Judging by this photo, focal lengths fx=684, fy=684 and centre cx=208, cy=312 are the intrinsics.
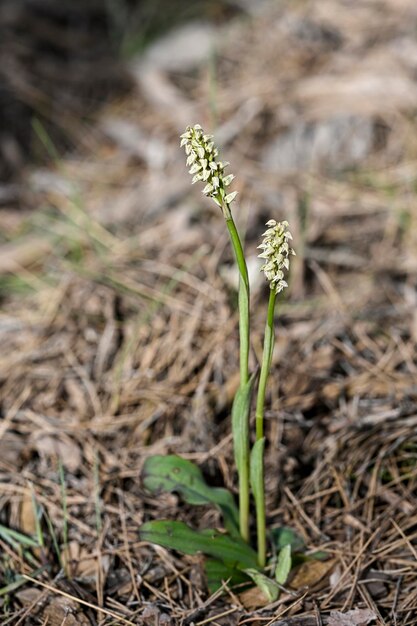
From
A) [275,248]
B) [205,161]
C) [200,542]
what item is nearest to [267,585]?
[200,542]

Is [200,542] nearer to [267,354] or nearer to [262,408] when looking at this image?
[262,408]

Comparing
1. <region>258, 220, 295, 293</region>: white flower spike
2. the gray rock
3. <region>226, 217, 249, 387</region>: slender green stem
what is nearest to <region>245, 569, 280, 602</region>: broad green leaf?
<region>226, 217, 249, 387</region>: slender green stem

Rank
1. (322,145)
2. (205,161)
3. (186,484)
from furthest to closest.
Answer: (322,145), (186,484), (205,161)

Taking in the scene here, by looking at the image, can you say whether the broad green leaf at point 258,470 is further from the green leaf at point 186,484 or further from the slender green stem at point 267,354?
the green leaf at point 186,484

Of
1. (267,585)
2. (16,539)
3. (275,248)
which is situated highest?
(275,248)

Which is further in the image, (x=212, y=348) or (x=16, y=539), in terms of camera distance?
(x=212, y=348)

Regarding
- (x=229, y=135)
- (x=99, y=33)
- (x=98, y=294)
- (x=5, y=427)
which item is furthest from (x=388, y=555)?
(x=99, y=33)

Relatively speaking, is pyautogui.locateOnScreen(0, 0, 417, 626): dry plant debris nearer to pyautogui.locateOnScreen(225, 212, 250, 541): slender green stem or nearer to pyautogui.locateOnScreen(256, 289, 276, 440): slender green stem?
pyautogui.locateOnScreen(225, 212, 250, 541): slender green stem

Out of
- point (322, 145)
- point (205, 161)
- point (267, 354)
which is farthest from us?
point (322, 145)
